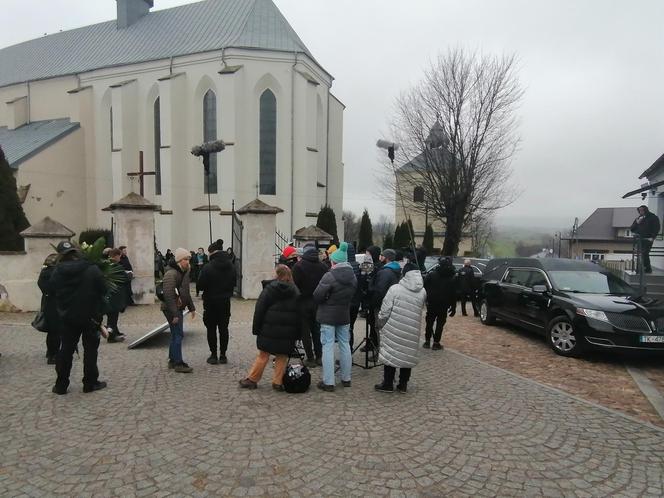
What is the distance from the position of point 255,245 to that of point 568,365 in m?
8.52

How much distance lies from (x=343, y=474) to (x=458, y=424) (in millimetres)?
1521

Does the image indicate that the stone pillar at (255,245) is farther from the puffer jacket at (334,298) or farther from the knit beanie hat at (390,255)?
the puffer jacket at (334,298)

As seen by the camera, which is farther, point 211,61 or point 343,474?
point 211,61

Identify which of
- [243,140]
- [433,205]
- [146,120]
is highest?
[146,120]

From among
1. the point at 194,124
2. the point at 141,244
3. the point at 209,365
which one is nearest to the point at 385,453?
the point at 209,365

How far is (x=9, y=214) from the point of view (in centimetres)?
1302

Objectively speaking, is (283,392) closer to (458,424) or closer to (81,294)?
(458,424)

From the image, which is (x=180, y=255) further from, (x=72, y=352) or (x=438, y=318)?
(x=438, y=318)

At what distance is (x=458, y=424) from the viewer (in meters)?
4.24

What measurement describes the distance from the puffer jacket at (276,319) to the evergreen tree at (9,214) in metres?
11.3

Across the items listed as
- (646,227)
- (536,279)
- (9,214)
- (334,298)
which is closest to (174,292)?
(334,298)

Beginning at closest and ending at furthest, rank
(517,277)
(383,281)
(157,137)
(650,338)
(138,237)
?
(383,281) → (650,338) → (517,277) → (138,237) → (157,137)

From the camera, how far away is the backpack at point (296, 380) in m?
4.97

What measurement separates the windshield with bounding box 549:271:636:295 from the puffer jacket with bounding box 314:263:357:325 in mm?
4846
